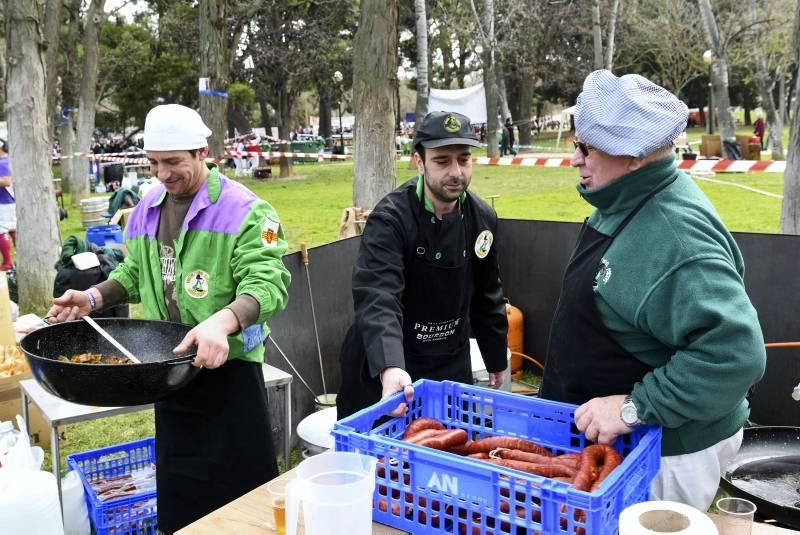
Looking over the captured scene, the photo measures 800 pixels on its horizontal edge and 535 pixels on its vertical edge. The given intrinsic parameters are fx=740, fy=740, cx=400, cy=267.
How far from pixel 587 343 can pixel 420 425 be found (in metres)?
0.53

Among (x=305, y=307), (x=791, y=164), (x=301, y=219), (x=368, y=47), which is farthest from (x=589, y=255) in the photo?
(x=301, y=219)

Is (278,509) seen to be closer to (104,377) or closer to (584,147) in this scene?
(104,377)

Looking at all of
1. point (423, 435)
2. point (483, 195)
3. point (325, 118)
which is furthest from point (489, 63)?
point (423, 435)

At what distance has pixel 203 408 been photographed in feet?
9.87

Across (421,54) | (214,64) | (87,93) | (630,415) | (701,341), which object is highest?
(421,54)

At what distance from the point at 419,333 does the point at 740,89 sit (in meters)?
51.2

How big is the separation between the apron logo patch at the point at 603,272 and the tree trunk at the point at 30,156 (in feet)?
24.7

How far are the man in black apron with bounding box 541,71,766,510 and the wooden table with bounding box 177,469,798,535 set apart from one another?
9.3 inches

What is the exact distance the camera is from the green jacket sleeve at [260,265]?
8.70 ft

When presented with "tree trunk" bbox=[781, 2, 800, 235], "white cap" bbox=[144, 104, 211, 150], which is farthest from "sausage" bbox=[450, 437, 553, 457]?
"tree trunk" bbox=[781, 2, 800, 235]

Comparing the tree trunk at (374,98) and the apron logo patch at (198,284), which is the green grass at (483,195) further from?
the tree trunk at (374,98)

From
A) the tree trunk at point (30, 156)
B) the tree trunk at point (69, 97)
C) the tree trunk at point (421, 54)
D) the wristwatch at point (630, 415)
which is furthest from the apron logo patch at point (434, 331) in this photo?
the tree trunk at point (69, 97)

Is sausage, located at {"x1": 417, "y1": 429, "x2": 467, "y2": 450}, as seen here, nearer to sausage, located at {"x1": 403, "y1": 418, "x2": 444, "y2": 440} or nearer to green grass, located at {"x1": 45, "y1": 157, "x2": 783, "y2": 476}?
sausage, located at {"x1": 403, "y1": 418, "x2": 444, "y2": 440}

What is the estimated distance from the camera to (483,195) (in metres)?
17.6
